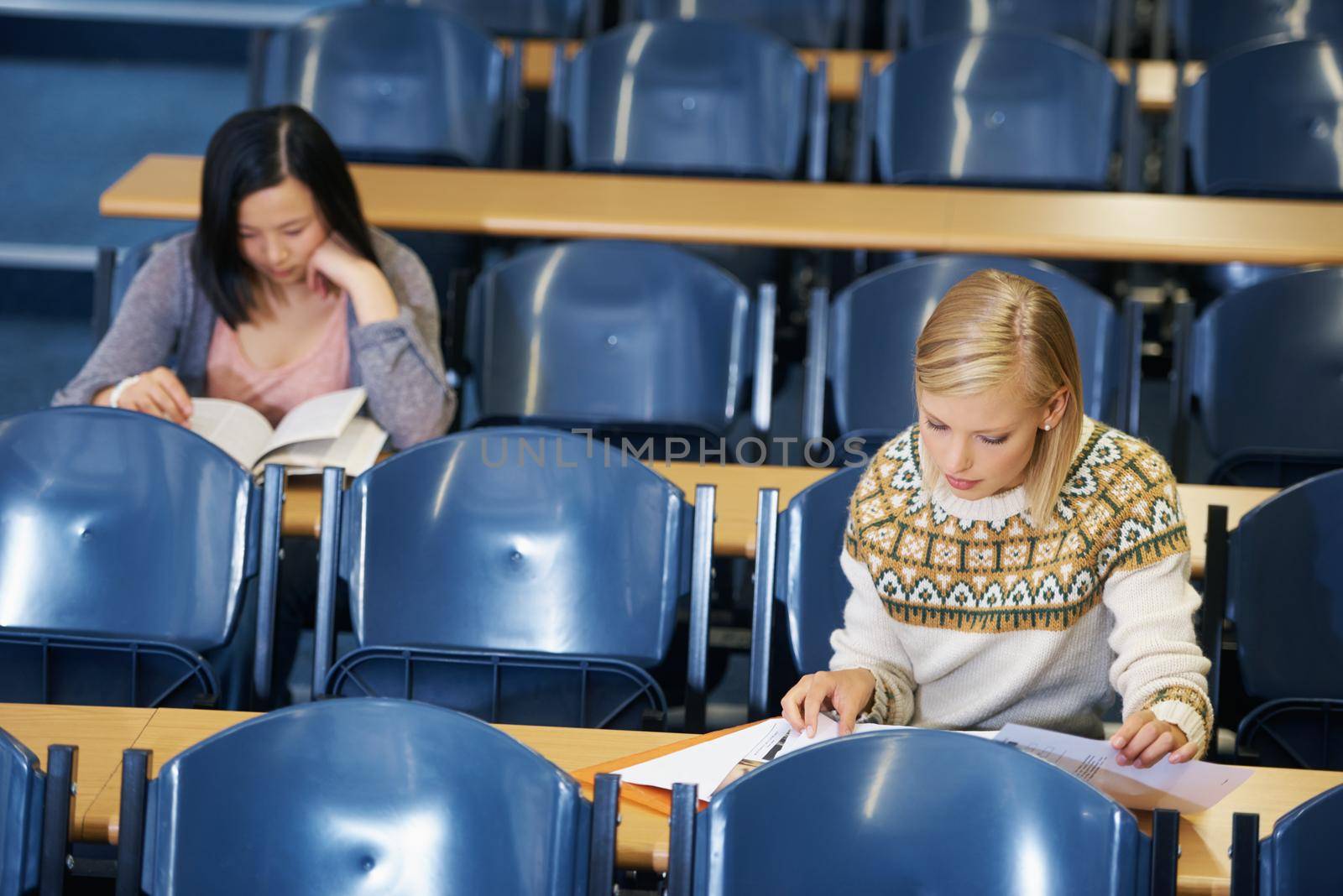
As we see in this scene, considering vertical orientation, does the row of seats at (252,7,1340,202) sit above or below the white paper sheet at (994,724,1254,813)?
above

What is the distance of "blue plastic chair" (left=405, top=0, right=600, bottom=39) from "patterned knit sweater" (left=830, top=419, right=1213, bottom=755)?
8.81 ft

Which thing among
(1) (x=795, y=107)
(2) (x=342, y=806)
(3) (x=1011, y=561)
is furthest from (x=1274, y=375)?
(2) (x=342, y=806)

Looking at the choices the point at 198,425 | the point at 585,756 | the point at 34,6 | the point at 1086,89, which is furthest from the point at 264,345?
the point at 34,6

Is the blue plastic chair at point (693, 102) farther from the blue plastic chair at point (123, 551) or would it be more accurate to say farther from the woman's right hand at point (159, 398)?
the blue plastic chair at point (123, 551)

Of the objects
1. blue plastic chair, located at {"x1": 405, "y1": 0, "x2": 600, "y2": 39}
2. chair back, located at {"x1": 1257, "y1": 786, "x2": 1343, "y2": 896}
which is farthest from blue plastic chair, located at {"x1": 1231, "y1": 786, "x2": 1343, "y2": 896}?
blue plastic chair, located at {"x1": 405, "y1": 0, "x2": 600, "y2": 39}

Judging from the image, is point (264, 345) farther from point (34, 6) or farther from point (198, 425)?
point (34, 6)

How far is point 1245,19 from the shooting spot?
3998 mm

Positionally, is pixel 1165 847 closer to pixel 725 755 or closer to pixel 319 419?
pixel 725 755

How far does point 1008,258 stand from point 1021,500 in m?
1.09

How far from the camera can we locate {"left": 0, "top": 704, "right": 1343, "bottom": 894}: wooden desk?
4.86 ft

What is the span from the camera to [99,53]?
4.70 meters

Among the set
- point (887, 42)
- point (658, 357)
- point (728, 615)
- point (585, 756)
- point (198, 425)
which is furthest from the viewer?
point (887, 42)

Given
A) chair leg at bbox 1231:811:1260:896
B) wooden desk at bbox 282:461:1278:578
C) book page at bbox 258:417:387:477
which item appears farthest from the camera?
book page at bbox 258:417:387:477

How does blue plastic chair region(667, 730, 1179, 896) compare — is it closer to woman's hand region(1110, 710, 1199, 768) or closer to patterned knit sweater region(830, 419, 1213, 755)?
woman's hand region(1110, 710, 1199, 768)
